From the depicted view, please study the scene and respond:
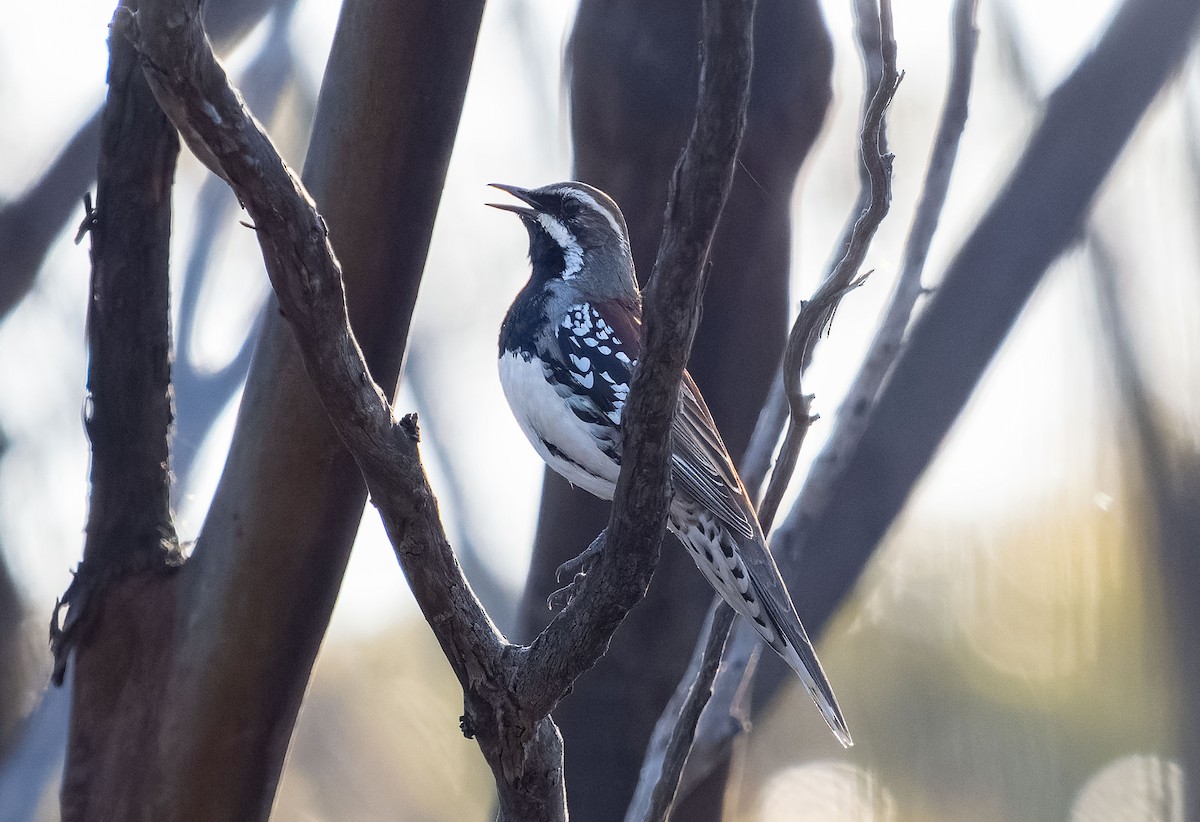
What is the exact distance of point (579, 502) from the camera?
9.29 feet

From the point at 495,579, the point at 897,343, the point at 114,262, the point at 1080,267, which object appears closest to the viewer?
the point at 114,262

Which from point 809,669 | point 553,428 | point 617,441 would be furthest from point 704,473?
point 809,669

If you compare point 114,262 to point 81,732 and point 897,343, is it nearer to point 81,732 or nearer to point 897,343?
point 81,732

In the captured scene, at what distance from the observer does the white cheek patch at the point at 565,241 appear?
8.61 ft

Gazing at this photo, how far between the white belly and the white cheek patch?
1.39ft

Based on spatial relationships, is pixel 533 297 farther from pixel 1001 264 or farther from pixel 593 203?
pixel 1001 264

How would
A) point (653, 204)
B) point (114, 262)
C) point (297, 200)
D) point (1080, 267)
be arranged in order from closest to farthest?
1. point (297, 200)
2. point (114, 262)
3. point (653, 204)
4. point (1080, 267)

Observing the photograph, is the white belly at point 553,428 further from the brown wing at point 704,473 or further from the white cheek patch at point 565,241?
the white cheek patch at point 565,241

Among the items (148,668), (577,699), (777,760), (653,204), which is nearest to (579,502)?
(577,699)

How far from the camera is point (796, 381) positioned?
6.44 ft

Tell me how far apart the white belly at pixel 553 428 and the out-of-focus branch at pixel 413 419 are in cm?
67

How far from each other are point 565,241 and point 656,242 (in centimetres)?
27

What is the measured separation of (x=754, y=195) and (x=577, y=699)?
146cm

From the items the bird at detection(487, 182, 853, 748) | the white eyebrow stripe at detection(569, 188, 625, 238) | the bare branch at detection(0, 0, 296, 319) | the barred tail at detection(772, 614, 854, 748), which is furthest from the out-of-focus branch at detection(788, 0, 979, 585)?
the bare branch at detection(0, 0, 296, 319)
